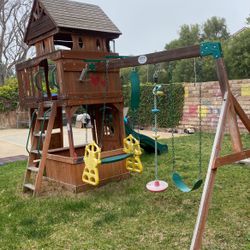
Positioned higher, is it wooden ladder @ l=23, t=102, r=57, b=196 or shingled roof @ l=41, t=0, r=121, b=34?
shingled roof @ l=41, t=0, r=121, b=34

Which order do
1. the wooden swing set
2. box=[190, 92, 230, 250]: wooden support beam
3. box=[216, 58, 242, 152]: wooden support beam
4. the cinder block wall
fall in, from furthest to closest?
the cinder block wall, the wooden swing set, box=[216, 58, 242, 152]: wooden support beam, box=[190, 92, 230, 250]: wooden support beam

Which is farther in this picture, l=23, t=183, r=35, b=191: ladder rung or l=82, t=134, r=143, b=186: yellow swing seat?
l=23, t=183, r=35, b=191: ladder rung

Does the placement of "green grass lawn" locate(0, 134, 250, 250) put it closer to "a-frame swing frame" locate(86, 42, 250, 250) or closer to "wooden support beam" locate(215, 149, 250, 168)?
"a-frame swing frame" locate(86, 42, 250, 250)

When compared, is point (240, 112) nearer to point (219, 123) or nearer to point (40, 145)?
point (219, 123)

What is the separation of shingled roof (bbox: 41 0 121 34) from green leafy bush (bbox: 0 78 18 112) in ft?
43.2

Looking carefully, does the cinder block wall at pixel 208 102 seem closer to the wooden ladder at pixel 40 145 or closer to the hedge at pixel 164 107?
the hedge at pixel 164 107

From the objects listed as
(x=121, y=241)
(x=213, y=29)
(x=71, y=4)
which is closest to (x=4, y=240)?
(x=121, y=241)

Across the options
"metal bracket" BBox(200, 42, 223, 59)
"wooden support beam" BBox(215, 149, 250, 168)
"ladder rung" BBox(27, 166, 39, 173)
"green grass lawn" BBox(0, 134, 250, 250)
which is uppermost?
"metal bracket" BBox(200, 42, 223, 59)

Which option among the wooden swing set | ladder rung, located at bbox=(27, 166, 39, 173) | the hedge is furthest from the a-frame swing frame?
the hedge

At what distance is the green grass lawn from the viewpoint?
3504 mm

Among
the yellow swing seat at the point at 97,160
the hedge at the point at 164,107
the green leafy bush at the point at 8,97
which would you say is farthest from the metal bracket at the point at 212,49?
the green leafy bush at the point at 8,97

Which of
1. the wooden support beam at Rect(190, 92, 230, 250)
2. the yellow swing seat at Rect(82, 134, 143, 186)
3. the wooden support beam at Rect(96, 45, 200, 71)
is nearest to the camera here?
the wooden support beam at Rect(190, 92, 230, 250)

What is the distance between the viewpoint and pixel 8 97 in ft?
59.9

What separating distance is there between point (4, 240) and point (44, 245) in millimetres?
499
